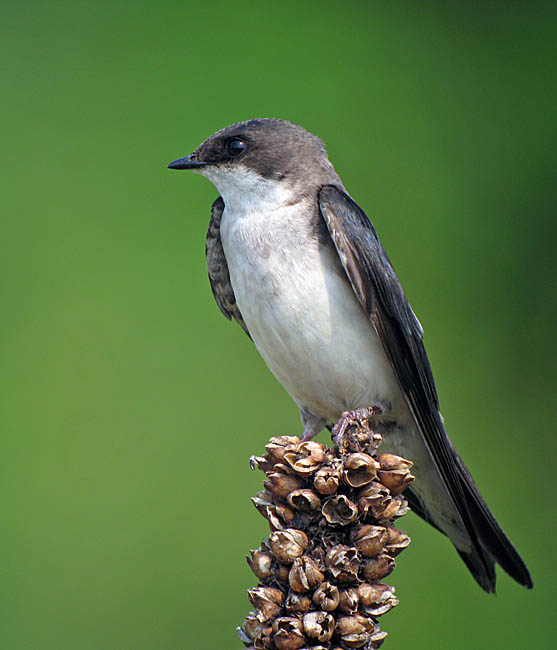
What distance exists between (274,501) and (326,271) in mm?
750

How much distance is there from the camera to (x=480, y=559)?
204 cm

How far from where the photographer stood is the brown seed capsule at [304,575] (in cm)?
130

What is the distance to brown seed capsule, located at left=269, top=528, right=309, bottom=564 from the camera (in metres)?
1.34

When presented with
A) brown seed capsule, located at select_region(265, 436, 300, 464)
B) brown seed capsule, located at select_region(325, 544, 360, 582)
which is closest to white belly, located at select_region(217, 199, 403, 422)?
brown seed capsule, located at select_region(265, 436, 300, 464)

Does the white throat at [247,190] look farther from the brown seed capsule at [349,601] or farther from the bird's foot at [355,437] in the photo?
the brown seed capsule at [349,601]

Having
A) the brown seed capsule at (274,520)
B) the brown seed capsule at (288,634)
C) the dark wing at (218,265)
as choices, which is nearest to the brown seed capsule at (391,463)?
the brown seed capsule at (274,520)

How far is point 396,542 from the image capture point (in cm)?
138

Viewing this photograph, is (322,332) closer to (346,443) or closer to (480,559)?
(346,443)

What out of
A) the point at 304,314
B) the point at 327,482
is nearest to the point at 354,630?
the point at 327,482

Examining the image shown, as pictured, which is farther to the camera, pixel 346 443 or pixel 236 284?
pixel 236 284

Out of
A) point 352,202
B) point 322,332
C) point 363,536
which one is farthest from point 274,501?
point 352,202

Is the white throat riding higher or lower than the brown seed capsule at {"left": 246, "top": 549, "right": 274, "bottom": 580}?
higher

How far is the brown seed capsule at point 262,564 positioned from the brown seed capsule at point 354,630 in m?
0.14

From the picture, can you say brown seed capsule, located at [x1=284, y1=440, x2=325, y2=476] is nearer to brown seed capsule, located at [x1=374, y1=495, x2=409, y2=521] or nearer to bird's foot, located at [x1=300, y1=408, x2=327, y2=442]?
brown seed capsule, located at [x1=374, y1=495, x2=409, y2=521]
